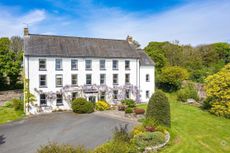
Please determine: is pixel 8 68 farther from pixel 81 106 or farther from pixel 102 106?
pixel 102 106

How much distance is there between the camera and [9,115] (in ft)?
93.0

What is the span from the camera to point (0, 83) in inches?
1565

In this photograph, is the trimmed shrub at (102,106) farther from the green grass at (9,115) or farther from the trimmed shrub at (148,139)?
the trimmed shrub at (148,139)

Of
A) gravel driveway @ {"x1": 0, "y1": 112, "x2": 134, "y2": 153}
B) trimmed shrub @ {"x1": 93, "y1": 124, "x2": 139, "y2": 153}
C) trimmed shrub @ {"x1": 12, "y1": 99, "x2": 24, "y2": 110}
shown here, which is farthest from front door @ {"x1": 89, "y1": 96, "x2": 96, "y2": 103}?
trimmed shrub @ {"x1": 93, "y1": 124, "x2": 139, "y2": 153}

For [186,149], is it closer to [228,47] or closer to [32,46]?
[32,46]

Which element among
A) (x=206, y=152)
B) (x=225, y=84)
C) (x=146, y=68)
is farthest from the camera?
(x=146, y=68)

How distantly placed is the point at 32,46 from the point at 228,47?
54.7 metres

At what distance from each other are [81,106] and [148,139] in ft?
50.3

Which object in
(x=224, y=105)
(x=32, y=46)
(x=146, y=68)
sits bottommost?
(x=224, y=105)

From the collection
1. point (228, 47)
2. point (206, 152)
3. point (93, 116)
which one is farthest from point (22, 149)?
point (228, 47)

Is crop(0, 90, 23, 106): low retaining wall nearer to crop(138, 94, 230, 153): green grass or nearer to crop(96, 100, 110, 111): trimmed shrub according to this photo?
crop(96, 100, 110, 111): trimmed shrub

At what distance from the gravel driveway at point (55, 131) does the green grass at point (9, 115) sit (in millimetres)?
1862

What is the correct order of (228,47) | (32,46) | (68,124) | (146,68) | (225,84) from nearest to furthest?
(68,124)
(225,84)
(32,46)
(146,68)
(228,47)

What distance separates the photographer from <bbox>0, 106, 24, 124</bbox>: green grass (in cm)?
2648
